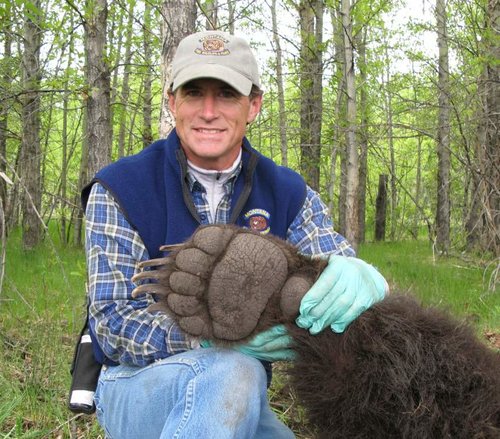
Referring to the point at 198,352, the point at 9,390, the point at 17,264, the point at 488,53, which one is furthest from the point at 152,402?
the point at 17,264

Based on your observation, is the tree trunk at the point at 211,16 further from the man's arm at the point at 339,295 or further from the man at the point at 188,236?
the man's arm at the point at 339,295

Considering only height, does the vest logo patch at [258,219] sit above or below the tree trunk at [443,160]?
below

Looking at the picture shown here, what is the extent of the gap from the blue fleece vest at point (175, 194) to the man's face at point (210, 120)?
0.08 metres

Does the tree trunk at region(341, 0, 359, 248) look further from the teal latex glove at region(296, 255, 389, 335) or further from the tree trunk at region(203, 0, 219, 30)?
the teal latex glove at region(296, 255, 389, 335)

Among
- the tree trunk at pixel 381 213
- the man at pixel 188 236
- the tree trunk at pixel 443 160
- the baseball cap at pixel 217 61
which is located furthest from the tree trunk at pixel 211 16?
the tree trunk at pixel 381 213

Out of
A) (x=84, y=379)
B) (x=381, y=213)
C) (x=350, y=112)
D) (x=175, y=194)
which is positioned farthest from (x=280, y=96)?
(x=84, y=379)

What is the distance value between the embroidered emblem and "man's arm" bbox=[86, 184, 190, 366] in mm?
697

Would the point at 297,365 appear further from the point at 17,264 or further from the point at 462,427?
the point at 17,264

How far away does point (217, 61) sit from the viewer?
7.45 feet

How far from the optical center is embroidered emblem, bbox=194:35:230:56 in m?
2.29

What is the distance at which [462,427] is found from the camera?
1672 millimetres

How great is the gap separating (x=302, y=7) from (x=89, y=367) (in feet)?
26.7

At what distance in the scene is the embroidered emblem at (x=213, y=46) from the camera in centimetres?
229

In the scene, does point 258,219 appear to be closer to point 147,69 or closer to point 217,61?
point 217,61
